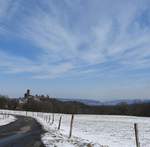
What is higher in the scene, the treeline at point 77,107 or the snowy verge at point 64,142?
the treeline at point 77,107

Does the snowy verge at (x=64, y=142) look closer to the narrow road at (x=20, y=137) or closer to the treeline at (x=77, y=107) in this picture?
the narrow road at (x=20, y=137)

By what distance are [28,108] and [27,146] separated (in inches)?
6016

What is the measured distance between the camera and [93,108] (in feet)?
493

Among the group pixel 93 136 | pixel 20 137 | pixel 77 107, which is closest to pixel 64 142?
pixel 20 137

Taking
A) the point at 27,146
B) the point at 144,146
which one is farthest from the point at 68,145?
the point at 144,146

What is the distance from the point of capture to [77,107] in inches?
6014

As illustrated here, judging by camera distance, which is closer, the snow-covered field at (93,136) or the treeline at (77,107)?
the snow-covered field at (93,136)

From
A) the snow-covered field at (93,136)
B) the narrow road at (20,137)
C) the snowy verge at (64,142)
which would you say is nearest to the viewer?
the narrow road at (20,137)

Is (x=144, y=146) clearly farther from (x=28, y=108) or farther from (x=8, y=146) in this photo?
(x=28, y=108)

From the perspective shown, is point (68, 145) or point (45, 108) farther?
point (45, 108)

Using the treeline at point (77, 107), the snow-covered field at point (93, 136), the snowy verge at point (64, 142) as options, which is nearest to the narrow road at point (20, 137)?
the snowy verge at point (64, 142)

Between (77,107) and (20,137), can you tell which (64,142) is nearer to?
(20,137)

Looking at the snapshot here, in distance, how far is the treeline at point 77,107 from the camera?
122062mm

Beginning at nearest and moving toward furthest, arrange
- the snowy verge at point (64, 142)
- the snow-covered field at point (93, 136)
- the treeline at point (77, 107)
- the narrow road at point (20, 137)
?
1. the narrow road at point (20, 137)
2. the snowy verge at point (64, 142)
3. the snow-covered field at point (93, 136)
4. the treeline at point (77, 107)
